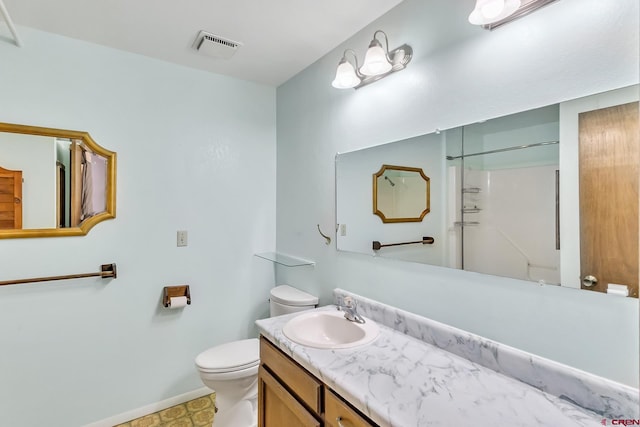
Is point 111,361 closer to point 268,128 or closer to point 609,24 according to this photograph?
point 268,128

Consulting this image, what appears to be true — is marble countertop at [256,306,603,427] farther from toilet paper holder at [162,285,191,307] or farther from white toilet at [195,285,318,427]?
toilet paper holder at [162,285,191,307]

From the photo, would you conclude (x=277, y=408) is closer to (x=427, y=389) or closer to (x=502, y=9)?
(x=427, y=389)

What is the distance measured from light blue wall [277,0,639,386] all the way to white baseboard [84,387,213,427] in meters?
1.17

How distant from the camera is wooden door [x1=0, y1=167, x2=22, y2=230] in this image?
168cm

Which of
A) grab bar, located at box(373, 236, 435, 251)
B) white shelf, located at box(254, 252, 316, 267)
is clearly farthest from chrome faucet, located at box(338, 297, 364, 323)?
white shelf, located at box(254, 252, 316, 267)

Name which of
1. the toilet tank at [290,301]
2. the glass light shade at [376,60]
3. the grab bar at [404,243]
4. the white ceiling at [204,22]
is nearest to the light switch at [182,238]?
the toilet tank at [290,301]

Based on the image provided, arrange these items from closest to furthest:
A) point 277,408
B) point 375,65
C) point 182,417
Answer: point 277,408
point 375,65
point 182,417

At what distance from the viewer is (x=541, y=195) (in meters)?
1.04

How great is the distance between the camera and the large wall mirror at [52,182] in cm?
170

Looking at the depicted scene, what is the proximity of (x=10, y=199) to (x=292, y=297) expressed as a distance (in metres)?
1.69

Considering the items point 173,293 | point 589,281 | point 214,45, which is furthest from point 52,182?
point 589,281

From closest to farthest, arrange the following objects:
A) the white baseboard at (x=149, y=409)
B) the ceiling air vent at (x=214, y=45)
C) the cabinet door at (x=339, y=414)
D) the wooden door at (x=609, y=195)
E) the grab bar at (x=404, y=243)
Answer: the wooden door at (x=609, y=195) < the cabinet door at (x=339, y=414) < the grab bar at (x=404, y=243) < the ceiling air vent at (x=214, y=45) < the white baseboard at (x=149, y=409)

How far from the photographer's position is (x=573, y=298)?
965 mm

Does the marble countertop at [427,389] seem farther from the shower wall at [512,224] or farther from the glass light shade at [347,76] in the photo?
the glass light shade at [347,76]
